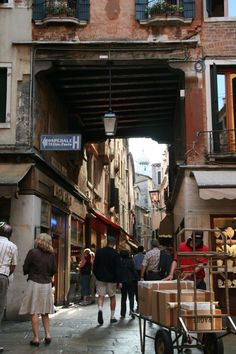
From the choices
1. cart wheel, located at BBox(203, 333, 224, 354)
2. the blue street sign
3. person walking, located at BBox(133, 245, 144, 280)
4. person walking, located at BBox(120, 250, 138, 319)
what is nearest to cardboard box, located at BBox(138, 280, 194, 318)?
cart wheel, located at BBox(203, 333, 224, 354)

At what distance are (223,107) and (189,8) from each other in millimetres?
2842

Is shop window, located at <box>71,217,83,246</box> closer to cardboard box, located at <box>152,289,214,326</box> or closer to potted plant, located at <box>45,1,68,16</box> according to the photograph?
potted plant, located at <box>45,1,68,16</box>

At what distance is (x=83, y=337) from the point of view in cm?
951

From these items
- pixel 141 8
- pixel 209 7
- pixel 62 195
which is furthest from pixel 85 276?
pixel 209 7

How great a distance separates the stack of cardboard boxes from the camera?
21.4ft

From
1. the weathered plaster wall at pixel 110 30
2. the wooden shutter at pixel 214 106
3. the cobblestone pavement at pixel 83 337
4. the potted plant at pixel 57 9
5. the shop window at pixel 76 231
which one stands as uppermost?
the potted plant at pixel 57 9

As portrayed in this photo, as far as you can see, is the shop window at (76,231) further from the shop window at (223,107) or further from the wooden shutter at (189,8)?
the wooden shutter at (189,8)

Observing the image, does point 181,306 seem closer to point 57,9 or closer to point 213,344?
point 213,344

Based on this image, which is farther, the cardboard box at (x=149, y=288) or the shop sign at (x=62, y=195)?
the shop sign at (x=62, y=195)

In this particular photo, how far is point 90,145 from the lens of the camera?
23344 millimetres

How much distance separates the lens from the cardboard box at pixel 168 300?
22.2 feet

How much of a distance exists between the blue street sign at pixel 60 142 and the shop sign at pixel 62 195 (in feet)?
6.94

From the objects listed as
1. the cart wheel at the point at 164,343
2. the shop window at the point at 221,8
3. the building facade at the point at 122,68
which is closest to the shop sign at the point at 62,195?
the building facade at the point at 122,68

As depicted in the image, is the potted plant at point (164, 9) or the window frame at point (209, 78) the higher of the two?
the potted plant at point (164, 9)
